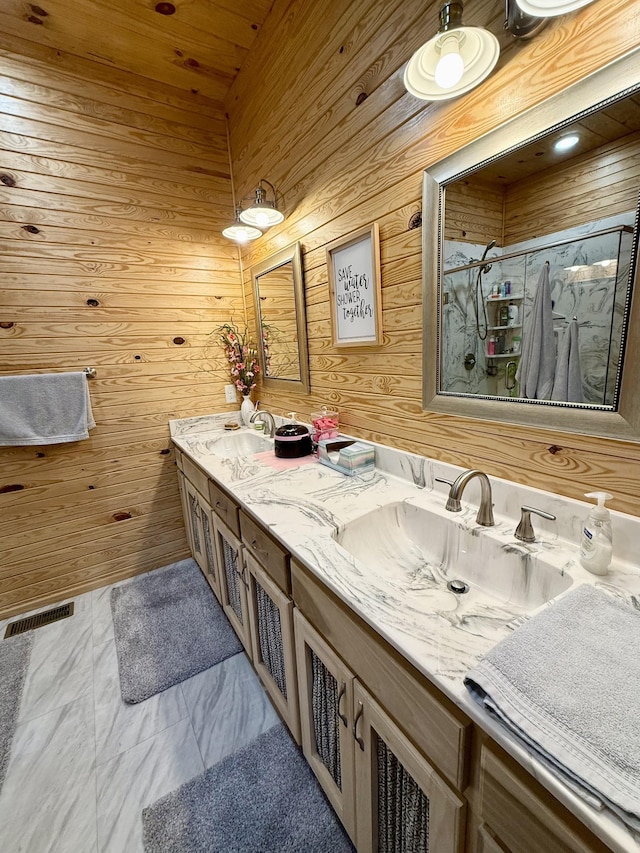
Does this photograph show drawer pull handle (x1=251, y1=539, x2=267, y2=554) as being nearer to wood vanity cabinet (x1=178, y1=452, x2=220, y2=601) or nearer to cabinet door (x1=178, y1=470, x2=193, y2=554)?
wood vanity cabinet (x1=178, y1=452, x2=220, y2=601)

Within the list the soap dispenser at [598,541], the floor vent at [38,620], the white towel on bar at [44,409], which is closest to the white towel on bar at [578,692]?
the soap dispenser at [598,541]

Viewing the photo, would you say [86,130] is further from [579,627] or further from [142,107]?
[579,627]

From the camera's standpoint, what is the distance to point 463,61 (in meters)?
0.86

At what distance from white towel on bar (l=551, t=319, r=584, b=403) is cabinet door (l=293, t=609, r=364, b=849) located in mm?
805

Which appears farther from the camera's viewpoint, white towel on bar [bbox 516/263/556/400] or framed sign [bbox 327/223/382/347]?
framed sign [bbox 327/223/382/347]

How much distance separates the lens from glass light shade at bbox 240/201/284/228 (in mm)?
1670

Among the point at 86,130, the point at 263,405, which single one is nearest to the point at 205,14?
the point at 86,130

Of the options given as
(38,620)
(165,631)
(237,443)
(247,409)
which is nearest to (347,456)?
(237,443)

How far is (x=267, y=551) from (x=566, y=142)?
1269 millimetres

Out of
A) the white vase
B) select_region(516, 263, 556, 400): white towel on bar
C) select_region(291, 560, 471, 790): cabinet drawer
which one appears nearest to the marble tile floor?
select_region(291, 560, 471, 790): cabinet drawer

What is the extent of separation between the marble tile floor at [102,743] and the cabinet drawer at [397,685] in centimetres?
86

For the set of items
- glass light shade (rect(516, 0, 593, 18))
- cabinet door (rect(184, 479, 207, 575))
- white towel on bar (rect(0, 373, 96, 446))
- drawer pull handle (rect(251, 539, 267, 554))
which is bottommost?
cabinet door (rect(184, 479, 207, 575))

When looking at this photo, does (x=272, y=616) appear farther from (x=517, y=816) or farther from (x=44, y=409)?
(x=44, y=409)

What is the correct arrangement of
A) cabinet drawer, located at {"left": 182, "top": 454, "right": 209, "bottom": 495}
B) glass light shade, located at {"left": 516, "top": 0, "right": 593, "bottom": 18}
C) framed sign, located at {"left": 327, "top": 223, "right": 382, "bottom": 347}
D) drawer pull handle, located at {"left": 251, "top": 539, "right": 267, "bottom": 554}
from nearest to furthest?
glass light shade, located at {"left": 516, "top": 0, "right": 593, "bottom": 18} < drawer pull handle, located at {"left": 251, "top": 539, "right": 267, "bottom": 554} < framed sign, located at {"left": 327, "top": 223, "right": 382, "bottom": 347} < cabinet drawer, located at {"left": 182, "top": 454, "right": 209, "bottom": 495}
